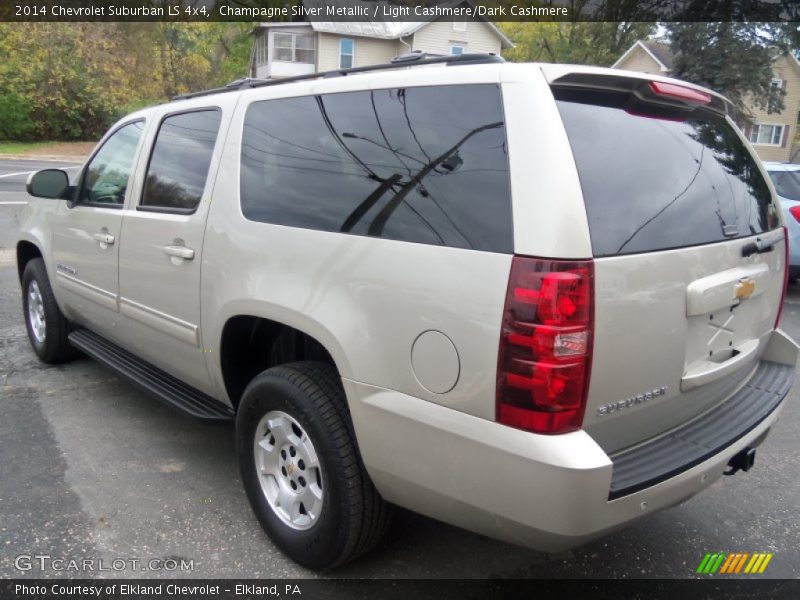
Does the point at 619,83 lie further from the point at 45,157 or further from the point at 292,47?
the point at 292,47

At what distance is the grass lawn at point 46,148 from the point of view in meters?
28.9

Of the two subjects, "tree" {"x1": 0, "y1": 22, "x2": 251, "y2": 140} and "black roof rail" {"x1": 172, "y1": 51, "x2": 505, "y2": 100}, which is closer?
"black roof rail" {"x1": 172, "y1": 51, "x2": 505, "y2": 100}

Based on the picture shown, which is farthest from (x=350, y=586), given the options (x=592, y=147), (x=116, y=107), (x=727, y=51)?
(x=116, y=107)

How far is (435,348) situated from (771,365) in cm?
196

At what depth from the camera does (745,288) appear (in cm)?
248

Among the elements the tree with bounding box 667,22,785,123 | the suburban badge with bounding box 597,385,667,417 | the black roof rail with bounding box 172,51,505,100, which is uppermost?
the tree with bounding box 667,22,785,123

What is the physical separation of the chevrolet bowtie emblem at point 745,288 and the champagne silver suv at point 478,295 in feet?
0.04

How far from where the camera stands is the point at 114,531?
9.53ft

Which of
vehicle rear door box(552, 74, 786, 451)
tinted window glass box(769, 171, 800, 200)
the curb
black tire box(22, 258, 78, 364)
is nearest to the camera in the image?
vehicle rear door box(552, 74, 786, 451)

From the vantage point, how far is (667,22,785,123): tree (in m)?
23.1

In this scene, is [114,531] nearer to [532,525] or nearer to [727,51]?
[532,525]

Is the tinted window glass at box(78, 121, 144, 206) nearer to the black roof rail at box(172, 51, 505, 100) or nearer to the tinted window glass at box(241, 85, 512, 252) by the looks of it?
the black roof rail at box(172, 51, 505, 100)

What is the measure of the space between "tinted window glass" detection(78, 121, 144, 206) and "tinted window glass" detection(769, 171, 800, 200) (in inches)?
289

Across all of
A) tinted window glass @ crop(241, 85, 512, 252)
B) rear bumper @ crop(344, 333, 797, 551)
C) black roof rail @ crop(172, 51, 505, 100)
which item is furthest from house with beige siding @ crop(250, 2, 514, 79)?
rear bumper @ crop(344, 333, 797, 551)
